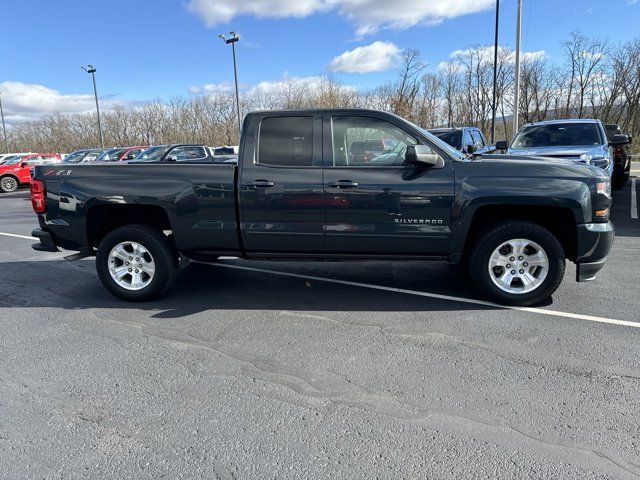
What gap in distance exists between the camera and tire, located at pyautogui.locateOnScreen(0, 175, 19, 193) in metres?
21.6

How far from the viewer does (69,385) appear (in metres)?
3.26

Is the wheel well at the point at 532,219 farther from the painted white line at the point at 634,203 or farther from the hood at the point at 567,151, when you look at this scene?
the painted white line at the point at 634,203

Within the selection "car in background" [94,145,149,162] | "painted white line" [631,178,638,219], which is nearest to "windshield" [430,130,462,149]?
"painted white line" [631,178,638,219]

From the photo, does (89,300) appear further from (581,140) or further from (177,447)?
(581,140)

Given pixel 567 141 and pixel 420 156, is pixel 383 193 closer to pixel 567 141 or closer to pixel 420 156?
pixel 420 156

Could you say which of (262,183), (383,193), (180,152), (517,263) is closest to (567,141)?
(517,263)

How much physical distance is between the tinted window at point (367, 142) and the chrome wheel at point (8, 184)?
2282 cm

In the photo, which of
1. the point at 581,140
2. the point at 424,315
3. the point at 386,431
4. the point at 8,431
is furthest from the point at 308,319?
the point at 581,140

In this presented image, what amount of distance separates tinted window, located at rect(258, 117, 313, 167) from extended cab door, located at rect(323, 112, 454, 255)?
0.20 m

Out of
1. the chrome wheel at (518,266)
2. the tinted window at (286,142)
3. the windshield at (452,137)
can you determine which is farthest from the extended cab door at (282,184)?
the windshield at (452,137)

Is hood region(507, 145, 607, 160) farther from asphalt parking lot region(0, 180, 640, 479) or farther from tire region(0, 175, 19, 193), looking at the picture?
tire region(0, 175, 19, 193)

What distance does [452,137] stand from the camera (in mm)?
12344

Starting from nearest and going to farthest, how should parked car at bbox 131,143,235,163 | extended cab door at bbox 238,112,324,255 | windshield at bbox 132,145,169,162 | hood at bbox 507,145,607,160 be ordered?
1. extended cab door at bbox 238,112,324,255
2. hood at bbox 507,145,607,160
3. parked car at bbox 131,143,235,163
4. windshield at bbox 132,145,169,162

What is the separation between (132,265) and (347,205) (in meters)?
2.42
